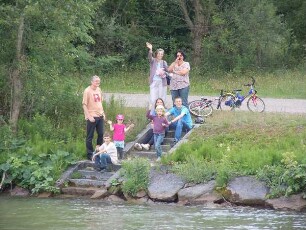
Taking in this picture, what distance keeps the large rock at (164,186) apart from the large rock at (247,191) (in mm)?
1122

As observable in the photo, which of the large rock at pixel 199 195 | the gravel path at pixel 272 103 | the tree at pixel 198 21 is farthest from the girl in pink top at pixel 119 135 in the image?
the tree at pixel 198 21

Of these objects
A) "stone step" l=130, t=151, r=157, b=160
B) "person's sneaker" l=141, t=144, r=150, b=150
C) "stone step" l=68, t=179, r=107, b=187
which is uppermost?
"person's sneaker" l=141, t=144, r=150, b=150

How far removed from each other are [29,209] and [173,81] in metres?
6.27

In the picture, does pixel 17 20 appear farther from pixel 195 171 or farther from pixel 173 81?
pixel 195 171

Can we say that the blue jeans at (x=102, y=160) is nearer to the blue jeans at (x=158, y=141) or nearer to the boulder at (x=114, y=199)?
the blue jeans at (x=158, y=141)

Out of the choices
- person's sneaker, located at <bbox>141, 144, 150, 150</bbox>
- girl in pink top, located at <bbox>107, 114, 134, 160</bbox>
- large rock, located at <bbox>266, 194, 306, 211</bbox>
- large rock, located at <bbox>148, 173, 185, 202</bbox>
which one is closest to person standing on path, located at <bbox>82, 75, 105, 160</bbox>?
girl in pink top, located at <bbox>107, 114, 134, 160</bbox>

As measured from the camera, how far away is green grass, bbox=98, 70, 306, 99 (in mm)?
30875

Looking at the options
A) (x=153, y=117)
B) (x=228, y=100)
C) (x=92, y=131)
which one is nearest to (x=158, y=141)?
(x=153, y=117)

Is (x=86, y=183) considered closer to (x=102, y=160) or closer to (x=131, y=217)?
(x=102, y=160)

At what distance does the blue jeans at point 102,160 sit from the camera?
20281mm

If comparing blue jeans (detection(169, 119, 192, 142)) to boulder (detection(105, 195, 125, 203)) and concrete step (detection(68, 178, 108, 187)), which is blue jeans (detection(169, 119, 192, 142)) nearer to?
concrete step (detection(68, 178, 108, 187))

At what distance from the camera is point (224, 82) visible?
34.5 meters

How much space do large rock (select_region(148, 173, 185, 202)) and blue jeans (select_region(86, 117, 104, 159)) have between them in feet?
7.27

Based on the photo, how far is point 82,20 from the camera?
955 inches
